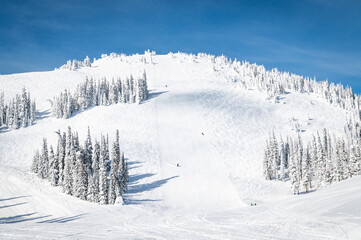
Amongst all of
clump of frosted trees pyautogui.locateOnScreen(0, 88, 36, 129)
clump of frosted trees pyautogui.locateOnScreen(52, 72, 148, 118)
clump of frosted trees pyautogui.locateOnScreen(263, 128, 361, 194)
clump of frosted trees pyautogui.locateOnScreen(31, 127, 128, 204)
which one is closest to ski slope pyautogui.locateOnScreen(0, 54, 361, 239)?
clump of frosted trees pyautogui.locateOnScreen(31, 127, 128, 204)

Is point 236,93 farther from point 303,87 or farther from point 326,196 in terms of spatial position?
point 326,196

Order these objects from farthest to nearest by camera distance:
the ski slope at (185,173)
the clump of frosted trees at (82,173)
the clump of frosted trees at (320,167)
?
the clump of frosted trees at (320,167), the clump of frosted trees at (82,173), the ski slope at (185,173)

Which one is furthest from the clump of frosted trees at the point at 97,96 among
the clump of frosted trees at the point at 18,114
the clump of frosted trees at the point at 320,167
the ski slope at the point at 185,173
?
the clump of frosted trees at the point at 320,167

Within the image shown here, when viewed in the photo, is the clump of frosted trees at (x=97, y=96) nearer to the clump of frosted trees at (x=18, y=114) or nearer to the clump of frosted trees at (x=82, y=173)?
the clump of frosted trees at (x=18, y=114)

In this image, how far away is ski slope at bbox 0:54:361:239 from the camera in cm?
2195

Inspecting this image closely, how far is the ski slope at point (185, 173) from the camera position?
21953 millimetres

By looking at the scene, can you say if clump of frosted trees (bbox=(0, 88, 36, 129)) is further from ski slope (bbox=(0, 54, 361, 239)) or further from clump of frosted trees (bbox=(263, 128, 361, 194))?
clump of frosted trees (bbox=(263, 128, 361, 194))

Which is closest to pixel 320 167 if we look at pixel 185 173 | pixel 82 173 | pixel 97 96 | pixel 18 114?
pixel 185 173

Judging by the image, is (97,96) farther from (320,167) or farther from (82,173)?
(320,167)

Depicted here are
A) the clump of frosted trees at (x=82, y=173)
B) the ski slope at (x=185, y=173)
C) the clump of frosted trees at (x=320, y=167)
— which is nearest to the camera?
the ski slope at (x=185, y=173)

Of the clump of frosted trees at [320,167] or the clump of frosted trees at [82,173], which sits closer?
the clump of frosted trees at [82,173]

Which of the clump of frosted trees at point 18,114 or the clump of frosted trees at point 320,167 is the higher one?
the clump of frosted trees at point 18,114

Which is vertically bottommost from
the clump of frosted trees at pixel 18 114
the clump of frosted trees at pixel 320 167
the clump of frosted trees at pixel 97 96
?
the clump of frosted trees at pixel 320 167

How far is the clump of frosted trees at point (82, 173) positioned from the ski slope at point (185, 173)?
2747mm
